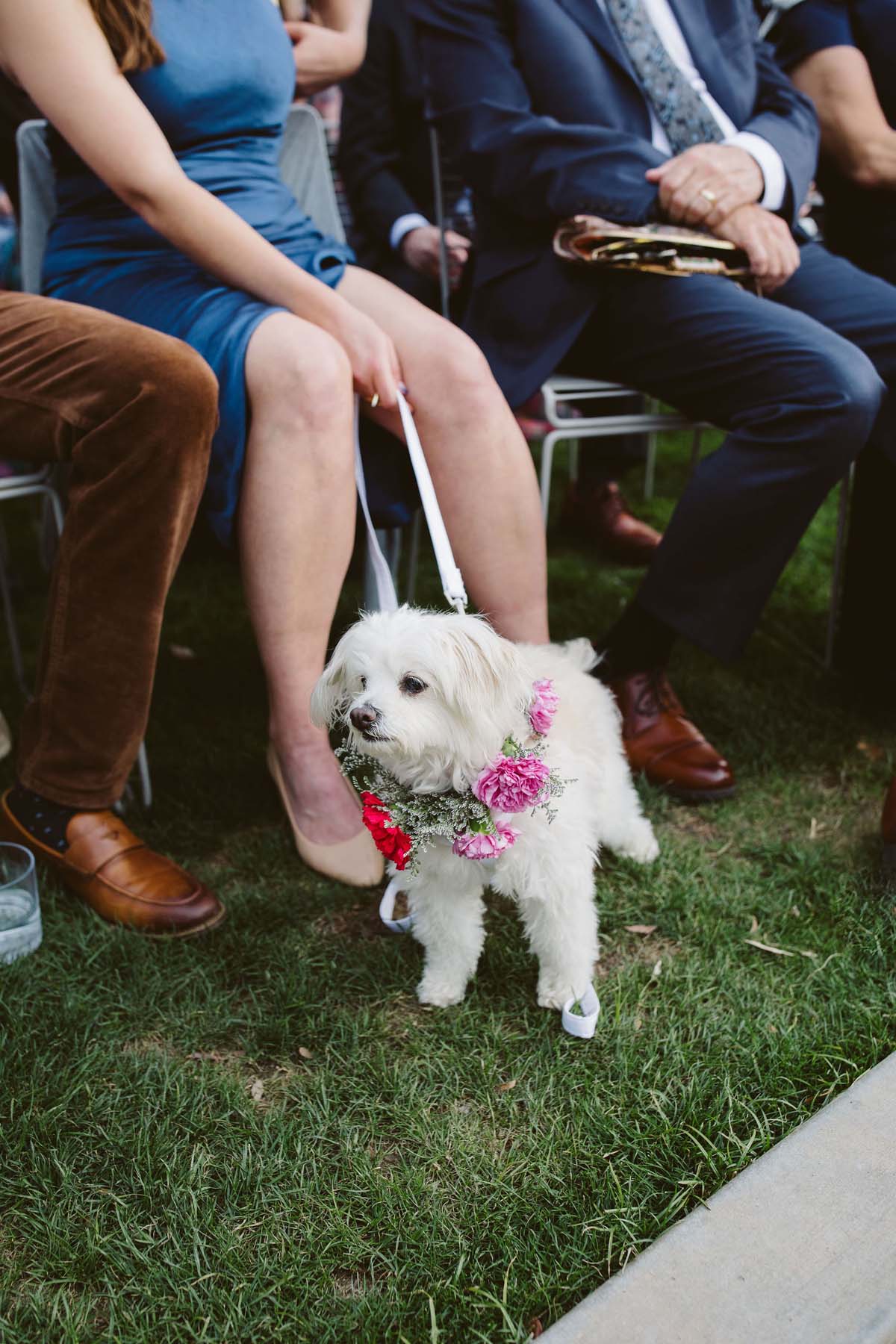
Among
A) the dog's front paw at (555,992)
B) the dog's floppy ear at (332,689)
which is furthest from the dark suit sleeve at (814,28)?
the dog's front paw at (555,992)

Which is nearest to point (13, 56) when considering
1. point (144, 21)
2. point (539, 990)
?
point (144, 21)

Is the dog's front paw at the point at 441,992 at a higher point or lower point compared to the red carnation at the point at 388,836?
lower

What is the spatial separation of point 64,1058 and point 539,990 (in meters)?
0.81

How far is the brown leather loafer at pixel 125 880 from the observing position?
201 cm

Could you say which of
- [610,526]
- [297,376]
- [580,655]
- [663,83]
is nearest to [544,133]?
[663,83]

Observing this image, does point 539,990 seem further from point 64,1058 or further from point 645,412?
point 645,412

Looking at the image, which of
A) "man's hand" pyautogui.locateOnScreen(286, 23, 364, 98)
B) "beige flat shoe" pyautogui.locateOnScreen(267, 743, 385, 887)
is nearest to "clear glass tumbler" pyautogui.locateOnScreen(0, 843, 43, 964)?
"beige flat shoe" pyautogui.locateOnScreen(267, 743, 385, 887)

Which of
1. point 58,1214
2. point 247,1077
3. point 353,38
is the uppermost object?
point 353,38

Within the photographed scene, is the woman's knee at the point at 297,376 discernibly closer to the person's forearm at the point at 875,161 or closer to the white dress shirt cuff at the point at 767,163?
the white dress shirt cuff at the point at 767,163

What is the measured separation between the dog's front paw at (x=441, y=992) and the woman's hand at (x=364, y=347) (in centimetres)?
114

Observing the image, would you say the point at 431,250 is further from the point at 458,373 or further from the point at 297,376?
the point at 297,376

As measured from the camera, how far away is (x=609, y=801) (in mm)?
2025

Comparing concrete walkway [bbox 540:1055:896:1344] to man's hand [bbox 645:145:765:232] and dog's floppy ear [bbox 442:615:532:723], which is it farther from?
man's hand [bbox 645:145:765:232]

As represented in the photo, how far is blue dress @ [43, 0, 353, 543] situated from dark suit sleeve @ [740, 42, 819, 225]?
44.7 inches
